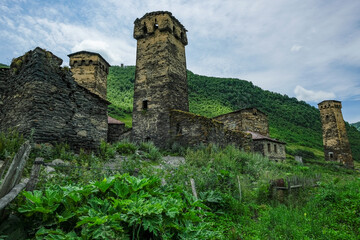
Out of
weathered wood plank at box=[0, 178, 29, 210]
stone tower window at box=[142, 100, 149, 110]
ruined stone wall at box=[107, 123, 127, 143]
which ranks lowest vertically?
weathered wood plank at box=[0, 178, 29, 210]

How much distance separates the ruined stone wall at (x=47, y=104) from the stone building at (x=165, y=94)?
466 cm

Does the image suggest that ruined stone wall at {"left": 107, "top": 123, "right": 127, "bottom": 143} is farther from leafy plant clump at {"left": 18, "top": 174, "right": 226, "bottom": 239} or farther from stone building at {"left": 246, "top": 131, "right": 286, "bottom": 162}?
leafy plant clump at {"left": 18, "top": 174, "right": 226, "bottom": 239}

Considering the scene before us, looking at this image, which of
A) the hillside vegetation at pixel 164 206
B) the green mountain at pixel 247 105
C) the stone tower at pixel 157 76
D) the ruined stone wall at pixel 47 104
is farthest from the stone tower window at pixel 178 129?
the green mountain at pixel 247 105

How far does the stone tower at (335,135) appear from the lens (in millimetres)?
29828

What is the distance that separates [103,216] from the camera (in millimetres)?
2158

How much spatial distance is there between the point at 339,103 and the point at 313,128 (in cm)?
2432

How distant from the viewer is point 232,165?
8.53 metres

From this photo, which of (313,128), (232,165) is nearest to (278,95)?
(313,128)

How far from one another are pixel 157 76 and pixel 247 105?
43142mm

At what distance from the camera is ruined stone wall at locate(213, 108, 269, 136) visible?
73.6 feet

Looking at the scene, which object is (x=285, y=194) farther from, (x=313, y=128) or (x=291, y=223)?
(x=313, y=128)

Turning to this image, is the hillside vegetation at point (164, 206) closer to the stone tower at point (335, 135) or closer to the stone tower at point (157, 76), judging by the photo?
the stone tower at point (157, 76)

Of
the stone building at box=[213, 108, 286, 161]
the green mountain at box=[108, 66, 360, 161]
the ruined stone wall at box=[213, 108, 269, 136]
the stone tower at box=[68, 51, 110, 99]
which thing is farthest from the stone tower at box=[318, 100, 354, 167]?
the stone tower at box=[68, 51, 110, 99]

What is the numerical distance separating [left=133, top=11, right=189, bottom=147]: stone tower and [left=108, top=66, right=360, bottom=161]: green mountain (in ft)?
84.2
